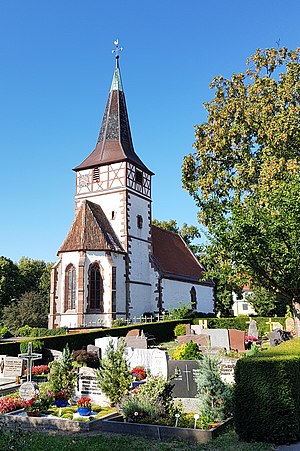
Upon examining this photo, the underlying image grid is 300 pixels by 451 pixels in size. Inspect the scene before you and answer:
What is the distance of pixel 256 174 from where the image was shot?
82.7ft

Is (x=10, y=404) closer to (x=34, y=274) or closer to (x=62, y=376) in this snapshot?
(x=62, y=376)

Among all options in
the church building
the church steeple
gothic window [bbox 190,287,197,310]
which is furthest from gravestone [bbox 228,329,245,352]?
gothic window [bbox 190,287,197,310]

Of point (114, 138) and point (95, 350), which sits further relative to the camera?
point (114, 138)

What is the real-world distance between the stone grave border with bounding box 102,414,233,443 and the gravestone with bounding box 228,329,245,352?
1229cm

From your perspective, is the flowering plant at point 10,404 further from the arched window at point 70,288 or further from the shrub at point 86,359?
the arched window at point 70,288

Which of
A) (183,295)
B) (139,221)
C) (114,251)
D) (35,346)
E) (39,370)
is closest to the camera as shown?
(39,370)

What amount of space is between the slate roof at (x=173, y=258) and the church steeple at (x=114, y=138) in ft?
25.8

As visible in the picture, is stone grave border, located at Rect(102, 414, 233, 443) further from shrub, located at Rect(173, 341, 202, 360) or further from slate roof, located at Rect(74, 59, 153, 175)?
slate roof, located at Rect(74, 59, 153, 175)

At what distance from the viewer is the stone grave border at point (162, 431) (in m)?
8.52

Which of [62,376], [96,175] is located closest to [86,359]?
[62,376]

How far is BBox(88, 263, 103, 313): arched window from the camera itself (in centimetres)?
3469

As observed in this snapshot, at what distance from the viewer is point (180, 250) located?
49969 millimetres

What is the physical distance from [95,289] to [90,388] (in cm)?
2256

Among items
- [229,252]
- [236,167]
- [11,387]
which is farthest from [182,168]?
[11,387]
